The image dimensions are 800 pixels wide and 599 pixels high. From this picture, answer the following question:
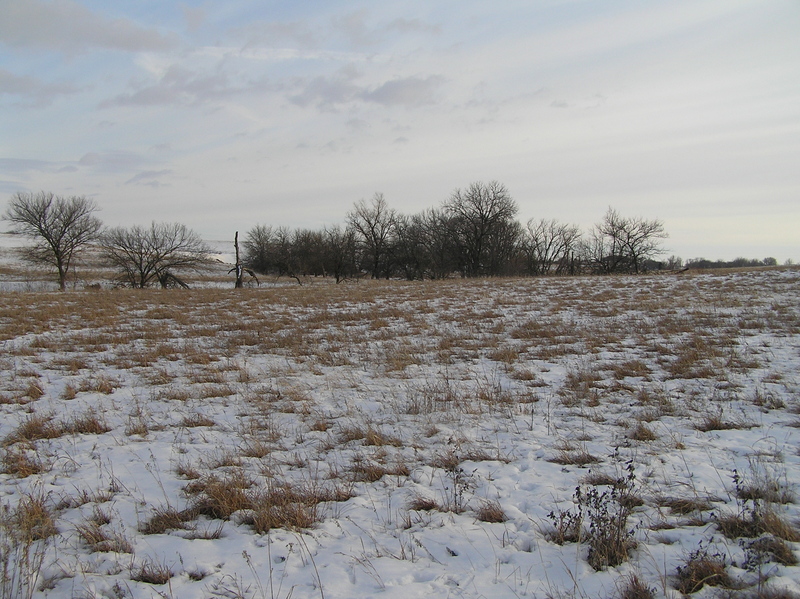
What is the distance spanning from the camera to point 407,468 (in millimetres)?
4207

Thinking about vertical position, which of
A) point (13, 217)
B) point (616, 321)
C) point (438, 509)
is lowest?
point (438, 509)

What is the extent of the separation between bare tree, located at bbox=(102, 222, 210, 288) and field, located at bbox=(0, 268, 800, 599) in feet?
124

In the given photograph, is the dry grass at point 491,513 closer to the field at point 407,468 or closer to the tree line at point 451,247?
the field at point 407,468

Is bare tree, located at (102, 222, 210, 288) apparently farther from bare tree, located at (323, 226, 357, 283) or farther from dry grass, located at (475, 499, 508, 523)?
dry grass, located at (475, 499, 508, 523)

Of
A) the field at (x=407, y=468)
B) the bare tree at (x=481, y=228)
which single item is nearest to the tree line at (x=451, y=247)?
the bare tree at (x=481, y=228)

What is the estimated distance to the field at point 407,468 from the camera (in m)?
2.80

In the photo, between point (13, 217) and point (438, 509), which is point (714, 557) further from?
point (13, 217)

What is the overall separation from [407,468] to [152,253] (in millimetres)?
48132

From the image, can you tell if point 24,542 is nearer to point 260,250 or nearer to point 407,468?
point 407,468

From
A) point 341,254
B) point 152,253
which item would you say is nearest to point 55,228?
point 152,253

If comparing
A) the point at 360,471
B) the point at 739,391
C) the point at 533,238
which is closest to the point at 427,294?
the point at 739,391

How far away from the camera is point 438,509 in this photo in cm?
→ 353

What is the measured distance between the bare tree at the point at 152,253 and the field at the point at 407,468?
3765 centimetres

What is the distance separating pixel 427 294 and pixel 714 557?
52.9 ft
